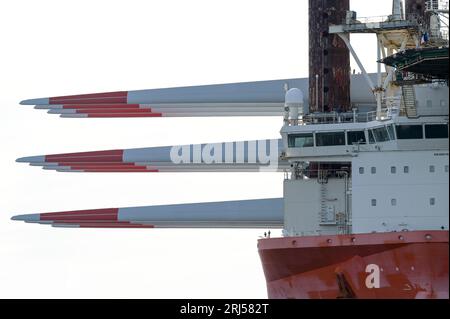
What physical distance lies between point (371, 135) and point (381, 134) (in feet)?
2.91

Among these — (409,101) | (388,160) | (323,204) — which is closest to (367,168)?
(388,160)

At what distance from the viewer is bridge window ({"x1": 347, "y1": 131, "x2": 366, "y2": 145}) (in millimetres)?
100125

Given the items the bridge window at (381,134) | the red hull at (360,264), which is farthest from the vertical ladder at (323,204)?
the bridge window at (381,134)

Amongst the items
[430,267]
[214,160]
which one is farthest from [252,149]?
[430,267]

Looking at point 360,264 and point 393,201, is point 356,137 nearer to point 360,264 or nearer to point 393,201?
point 393,201

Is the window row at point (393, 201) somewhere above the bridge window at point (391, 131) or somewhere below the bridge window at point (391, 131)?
below

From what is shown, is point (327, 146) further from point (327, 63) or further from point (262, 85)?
point (262, 85)

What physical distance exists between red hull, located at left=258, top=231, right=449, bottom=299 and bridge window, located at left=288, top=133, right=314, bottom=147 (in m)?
4.35

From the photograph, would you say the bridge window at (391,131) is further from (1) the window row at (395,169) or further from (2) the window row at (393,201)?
(2) the window row at (393,201)

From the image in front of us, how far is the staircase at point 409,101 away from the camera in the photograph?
321 feet

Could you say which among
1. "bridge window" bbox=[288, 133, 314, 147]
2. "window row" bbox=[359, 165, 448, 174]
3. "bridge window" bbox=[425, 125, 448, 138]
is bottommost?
"window row" bbox=[359, 165, 448, 174]

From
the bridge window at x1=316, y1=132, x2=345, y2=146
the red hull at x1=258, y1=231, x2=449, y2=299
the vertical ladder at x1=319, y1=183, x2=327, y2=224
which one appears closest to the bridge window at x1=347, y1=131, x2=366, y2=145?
the bridge window at x1=316, y1=132, x2=345, y2=146

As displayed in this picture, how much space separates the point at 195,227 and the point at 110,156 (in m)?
6.46

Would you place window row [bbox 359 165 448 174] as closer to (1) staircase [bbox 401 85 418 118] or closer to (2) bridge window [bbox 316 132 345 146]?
(1) staircase [bbox 401 85 418 118]
